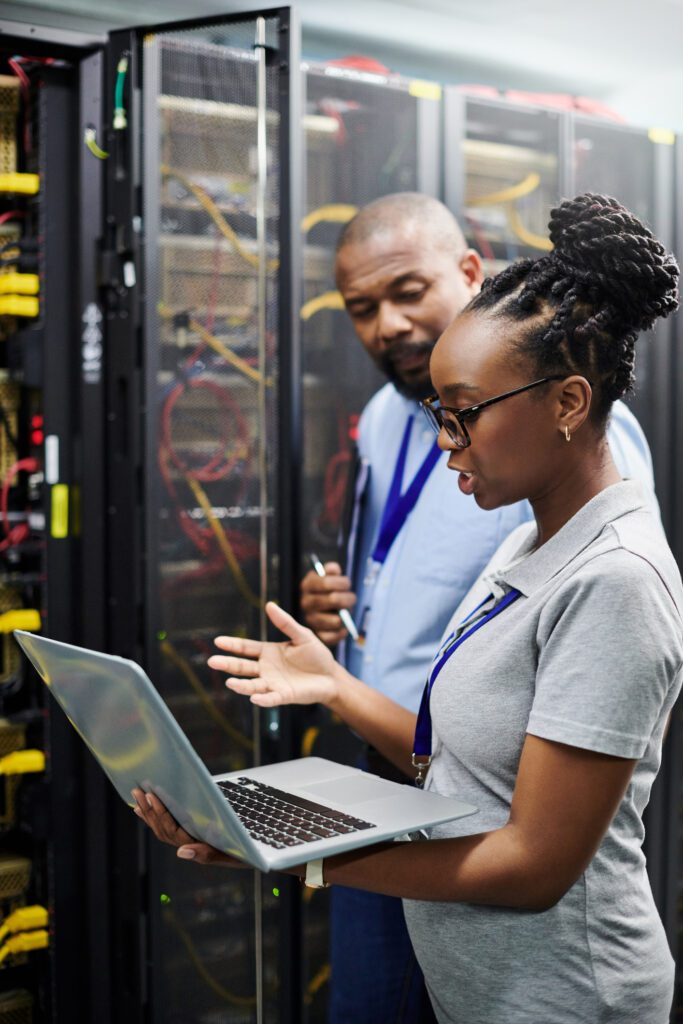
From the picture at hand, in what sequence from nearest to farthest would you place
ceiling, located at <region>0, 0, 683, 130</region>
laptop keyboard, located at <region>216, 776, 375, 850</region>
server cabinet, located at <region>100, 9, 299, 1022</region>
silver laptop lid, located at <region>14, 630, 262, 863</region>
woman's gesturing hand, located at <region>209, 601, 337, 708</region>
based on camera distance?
1. silver laptop lid, located at <region>14, 630, 262, 863</region>
2. laptop keyboard, located at <region>216, 776, 375, 850</region>
3. woman's gesturing hand, located at <region>209, 601, 337, 708</region>
4. server cabinet, located at <region>100, 9, 299, 1022</region>
5. ceiling, located at <region>0, 0, 683, 130</region>

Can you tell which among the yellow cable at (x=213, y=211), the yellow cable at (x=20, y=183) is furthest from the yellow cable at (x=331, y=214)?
the yellow cable at (x=20, y=183)

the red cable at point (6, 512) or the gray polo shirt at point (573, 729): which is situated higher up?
the red cable at point (6, 512)

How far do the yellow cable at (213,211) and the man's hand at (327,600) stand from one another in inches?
26.6

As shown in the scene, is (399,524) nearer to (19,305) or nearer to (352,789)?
(352,789)

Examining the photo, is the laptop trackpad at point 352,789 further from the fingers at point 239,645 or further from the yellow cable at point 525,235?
the yellow cable at point 525,235

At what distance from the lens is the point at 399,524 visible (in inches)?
77.6

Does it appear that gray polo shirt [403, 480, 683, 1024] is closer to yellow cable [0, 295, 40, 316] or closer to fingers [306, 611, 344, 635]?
fingers [306, 611, 344, 635]

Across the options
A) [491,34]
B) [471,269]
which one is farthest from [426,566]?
[491,34]

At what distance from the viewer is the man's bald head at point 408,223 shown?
2045 millimetres

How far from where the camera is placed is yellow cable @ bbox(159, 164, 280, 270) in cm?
213

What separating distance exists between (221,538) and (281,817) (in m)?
1.10

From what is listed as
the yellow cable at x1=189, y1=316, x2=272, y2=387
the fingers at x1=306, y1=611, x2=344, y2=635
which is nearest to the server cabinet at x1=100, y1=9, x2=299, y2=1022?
the yellow cable at x1=189, y1=316, x2=272, y2=387

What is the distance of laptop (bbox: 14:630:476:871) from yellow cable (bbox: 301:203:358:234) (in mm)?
1426

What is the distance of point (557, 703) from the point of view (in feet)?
3.37
